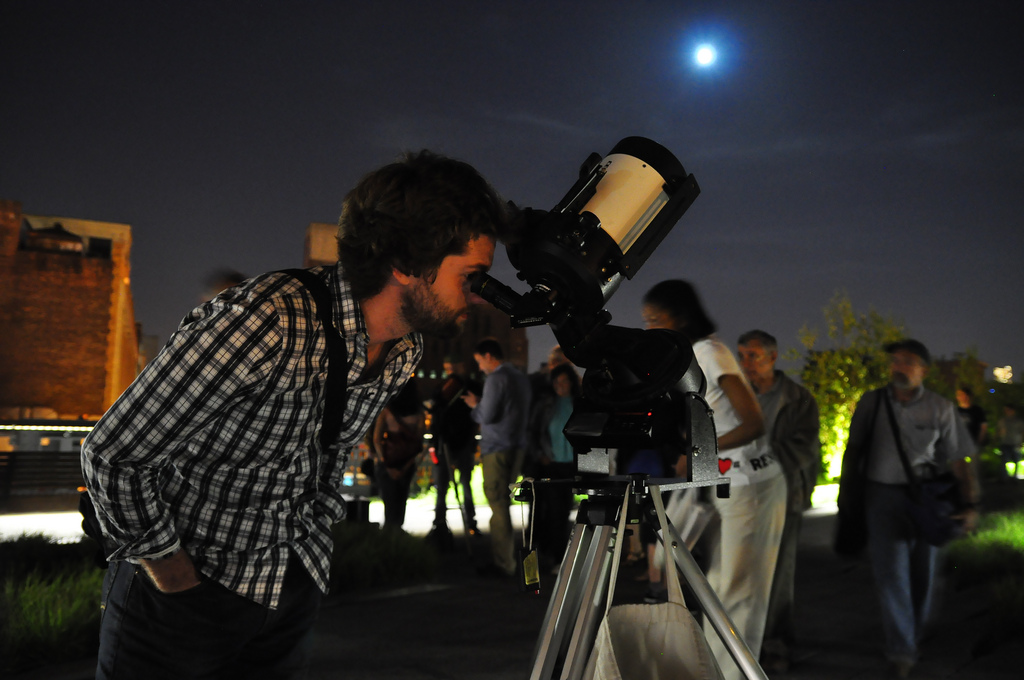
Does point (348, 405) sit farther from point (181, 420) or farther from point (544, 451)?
point (544, 451)

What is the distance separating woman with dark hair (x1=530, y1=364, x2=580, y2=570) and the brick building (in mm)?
30913

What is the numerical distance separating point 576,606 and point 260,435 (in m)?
0.77

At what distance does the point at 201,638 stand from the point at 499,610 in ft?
12.1

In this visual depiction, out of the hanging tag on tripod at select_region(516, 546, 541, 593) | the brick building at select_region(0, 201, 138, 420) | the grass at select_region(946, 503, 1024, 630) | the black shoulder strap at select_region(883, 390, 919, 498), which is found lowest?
the grass at select_region(946, 503, 1024, 630)

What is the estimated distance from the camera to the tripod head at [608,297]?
156cm

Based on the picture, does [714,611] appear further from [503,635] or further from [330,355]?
[503,635]

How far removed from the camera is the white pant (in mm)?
3041

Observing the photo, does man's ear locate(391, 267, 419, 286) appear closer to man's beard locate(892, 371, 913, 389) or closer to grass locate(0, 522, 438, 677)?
grass locate(0, 522, 438, 677)

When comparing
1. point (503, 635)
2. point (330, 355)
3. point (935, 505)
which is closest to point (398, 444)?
point (503, 635)

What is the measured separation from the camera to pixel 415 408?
666 centimetres

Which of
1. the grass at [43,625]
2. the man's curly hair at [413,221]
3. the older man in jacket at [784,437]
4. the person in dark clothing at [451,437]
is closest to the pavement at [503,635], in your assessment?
the grass at [43,625]

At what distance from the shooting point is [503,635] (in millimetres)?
4309

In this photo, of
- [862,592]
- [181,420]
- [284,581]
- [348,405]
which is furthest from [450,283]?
[862,592]

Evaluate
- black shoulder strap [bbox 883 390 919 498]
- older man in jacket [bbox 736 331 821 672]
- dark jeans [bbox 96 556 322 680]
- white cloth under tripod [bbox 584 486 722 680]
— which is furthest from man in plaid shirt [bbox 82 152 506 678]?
black shoulder strap [bbox 883 390 919 498]
